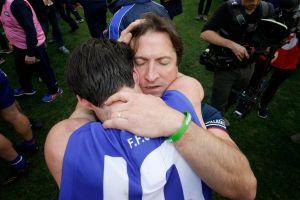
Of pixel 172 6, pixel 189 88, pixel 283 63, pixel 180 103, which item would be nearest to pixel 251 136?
pixel 283 63

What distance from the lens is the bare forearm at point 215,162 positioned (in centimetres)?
107

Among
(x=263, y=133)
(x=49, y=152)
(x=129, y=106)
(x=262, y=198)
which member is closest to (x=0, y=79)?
(x=49, y=152)

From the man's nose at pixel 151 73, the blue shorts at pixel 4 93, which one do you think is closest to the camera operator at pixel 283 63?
the man's nose at pixel 151 73

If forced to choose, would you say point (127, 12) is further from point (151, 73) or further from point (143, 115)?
point (143, 115)

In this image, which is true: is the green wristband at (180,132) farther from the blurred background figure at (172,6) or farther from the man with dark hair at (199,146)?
the blurred background figure at (172,6)

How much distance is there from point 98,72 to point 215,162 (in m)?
0.68

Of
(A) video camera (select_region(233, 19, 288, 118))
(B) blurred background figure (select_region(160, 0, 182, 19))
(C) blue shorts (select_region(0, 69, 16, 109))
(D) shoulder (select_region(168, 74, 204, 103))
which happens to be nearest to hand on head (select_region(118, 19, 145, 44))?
(D) shoulder (select_region(168, 74, 204, 103))

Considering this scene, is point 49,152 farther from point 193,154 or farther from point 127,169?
point 193,154

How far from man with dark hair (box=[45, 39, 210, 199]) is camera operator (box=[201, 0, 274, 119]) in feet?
6.46

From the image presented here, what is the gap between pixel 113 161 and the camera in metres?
1.03

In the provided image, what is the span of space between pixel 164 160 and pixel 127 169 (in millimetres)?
155

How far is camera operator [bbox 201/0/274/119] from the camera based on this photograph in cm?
286

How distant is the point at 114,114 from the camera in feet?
3.74

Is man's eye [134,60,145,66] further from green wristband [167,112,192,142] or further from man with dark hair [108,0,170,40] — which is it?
man with dark hair [108,0,170,40]
